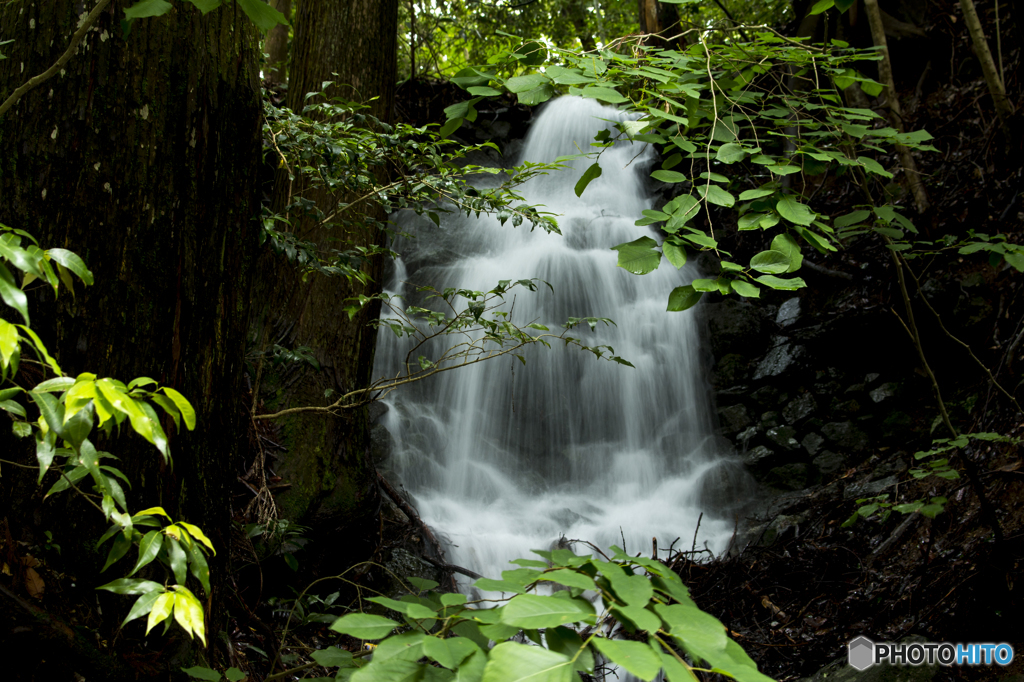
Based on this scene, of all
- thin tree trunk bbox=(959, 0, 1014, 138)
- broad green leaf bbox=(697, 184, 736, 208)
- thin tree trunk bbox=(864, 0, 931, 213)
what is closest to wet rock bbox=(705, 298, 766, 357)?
thin tree trunk bbox=(864, 0, 931, 213)

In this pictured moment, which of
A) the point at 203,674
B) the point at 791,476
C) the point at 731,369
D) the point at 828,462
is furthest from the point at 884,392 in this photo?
the point at 203,674

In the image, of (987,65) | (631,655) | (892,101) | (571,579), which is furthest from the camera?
(892,101)

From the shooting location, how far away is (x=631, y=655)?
76cm

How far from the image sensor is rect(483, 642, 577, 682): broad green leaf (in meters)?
0.75

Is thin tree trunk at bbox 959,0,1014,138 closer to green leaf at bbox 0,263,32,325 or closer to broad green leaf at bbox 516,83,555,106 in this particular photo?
broad green leaf at bbox 516,83,555,106

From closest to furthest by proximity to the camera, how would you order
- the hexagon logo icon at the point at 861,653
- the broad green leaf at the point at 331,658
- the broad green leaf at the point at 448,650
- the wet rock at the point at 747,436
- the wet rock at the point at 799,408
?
the broad green leaf at the point at 448,650, the broad green leaf at the point at 331,658, the hexagon logo icon at the point at 861,653, the wet rock at the point at 799,408, the wet rock at the point at 747,436

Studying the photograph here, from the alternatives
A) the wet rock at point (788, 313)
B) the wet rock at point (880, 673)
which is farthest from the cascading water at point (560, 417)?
the wet rock at point (880, 673)

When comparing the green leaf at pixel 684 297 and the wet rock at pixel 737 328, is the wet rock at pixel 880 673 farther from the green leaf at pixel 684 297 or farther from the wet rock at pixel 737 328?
the wet rock at pixel 737 328

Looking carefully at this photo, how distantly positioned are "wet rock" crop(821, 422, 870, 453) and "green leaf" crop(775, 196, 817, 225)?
16.8 feet

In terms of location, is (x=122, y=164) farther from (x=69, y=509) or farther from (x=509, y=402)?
(x=509, y=402)

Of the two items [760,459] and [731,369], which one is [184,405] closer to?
[760,459]

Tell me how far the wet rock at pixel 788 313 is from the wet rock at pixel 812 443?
1.36 meters

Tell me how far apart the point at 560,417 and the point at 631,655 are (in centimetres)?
597

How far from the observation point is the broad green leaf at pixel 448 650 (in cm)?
84
